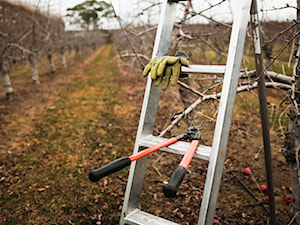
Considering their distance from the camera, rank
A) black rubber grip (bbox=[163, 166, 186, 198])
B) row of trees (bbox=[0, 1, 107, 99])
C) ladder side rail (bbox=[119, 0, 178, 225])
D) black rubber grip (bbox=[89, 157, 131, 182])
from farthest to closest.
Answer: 1. row of trees (bbox=[0, 1, 107, 99])
2. ladder side rail (bbox=[119, 0, 178, 225])
3. black rubber grip (bbox=[89, 157, 131, 182])
4. black rubber grip (bbox=[163, 166, 186, 198])

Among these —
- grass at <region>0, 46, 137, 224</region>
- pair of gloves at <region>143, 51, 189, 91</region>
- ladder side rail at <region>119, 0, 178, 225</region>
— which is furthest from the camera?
grass at <region>0, 46, 137, 224</region>

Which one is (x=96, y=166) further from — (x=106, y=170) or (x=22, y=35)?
(x=22, y=35)

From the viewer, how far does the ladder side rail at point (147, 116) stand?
5.12 feet

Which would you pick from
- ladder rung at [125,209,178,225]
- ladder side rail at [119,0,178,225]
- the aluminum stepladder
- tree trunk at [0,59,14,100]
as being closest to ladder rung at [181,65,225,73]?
the aluminum stepladder

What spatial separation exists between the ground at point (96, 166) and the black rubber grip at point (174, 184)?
6.30 ft

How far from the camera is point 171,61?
4.65ft

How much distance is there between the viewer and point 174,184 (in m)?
0.95

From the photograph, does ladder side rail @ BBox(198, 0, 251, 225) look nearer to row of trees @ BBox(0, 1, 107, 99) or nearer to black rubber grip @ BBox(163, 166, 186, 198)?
black rubber grip @ BBox(163, 166, 186, 198)

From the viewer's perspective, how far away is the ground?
118 inches

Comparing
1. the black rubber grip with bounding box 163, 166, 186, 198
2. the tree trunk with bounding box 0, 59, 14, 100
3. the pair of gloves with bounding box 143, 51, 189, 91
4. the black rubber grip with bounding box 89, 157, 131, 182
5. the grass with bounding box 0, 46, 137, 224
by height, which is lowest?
the grass with bounding box 0, 46, 137, 224

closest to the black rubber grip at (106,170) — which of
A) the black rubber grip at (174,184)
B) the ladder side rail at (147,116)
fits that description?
the black rubber grip at (174,184)

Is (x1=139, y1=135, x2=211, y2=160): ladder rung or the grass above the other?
(x1=139, y1=135, x2=211, y2=160): ladder rung

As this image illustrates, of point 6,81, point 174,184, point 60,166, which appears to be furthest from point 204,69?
point 6,81

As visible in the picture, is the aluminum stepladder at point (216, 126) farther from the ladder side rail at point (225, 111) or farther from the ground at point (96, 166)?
the ground at point (96, 166)
